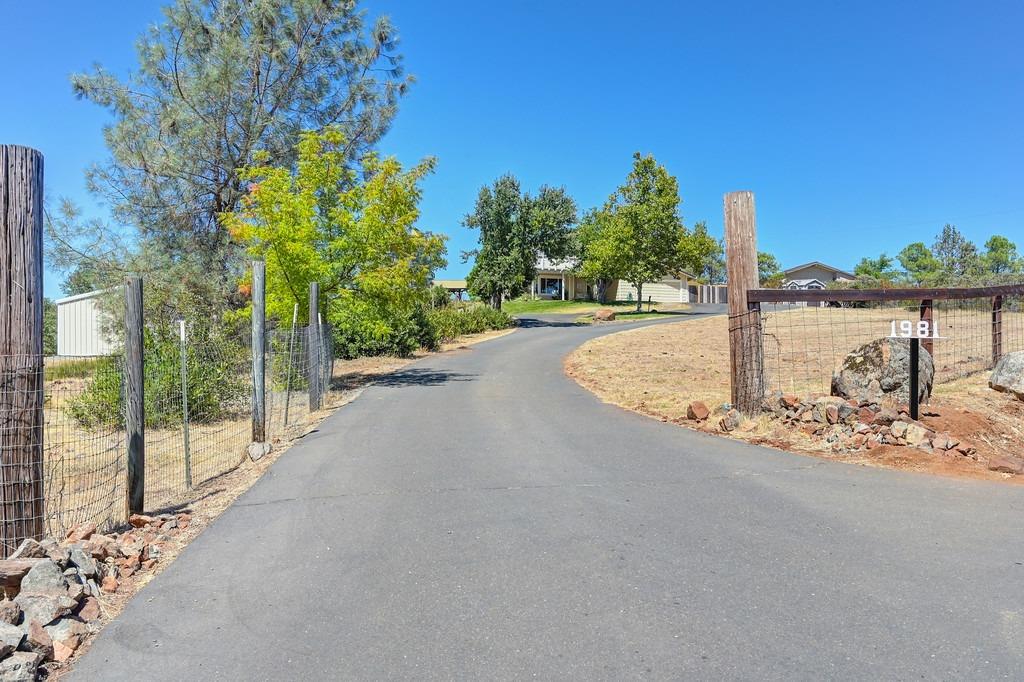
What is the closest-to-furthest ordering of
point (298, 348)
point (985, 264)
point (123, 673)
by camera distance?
point (123, 673), point (298, 348), point (985, 264)

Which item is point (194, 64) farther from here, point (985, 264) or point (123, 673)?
point (985, 264)

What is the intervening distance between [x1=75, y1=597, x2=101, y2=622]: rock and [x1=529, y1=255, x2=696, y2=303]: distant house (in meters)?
61.5

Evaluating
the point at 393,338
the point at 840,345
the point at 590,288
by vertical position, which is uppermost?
the point at 590,288

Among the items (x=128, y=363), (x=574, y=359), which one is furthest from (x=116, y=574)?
(x=574, y=359)

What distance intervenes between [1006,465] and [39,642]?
843 centimetres

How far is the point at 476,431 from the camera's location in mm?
10578

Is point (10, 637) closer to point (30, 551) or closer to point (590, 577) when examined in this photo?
point (30, 551)

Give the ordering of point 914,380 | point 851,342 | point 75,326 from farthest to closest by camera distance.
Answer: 1. point 75,326
2. point 851,342
3. point 914,380

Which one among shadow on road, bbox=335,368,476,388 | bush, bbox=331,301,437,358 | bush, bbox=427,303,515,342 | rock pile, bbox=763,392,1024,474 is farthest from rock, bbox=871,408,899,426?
bush, bbox=427,303,515,342

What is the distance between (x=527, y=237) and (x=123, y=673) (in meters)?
42.8

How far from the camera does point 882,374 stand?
10.0 m

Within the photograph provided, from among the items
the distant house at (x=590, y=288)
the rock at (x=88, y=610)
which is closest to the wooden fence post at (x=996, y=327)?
the rock at (x=88, y=610)

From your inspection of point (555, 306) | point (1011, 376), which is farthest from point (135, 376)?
point (555, 306)

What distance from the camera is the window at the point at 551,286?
6981cm
